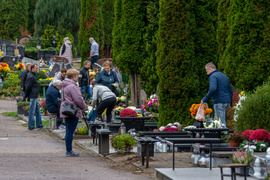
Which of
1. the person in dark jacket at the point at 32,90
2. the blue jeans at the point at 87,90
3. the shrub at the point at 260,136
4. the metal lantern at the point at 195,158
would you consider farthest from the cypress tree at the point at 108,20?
the metal lantern at the point at 195,158

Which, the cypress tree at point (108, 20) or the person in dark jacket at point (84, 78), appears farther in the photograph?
the cypress tree at point (108, 20)

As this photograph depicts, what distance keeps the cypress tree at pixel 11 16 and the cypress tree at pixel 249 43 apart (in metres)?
53.6

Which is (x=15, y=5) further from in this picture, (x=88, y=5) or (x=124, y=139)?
(x=124, y=139)

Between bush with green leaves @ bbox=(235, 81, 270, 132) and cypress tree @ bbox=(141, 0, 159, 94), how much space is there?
773 centimetres

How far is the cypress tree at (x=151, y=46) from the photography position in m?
19.1

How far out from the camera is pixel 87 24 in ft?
120

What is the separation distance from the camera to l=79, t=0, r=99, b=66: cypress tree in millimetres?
36125

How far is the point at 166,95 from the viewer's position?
1475 cm

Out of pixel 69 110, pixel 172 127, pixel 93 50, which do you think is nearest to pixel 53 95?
pixel 172 127

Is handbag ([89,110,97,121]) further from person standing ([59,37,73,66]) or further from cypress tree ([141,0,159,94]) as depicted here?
person standing ([59,37,73,66])

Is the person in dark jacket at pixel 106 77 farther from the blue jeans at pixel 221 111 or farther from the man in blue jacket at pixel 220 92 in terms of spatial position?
the blue jeans at pixel 221 111

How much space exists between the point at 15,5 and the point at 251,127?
5703cm

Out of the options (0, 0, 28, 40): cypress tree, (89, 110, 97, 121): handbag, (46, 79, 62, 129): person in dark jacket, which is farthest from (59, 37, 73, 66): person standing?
(0, 0, 28, 40): cypress tree

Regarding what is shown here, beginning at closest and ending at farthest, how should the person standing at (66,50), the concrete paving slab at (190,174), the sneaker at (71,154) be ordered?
the concrete paving slab at (190,174) < the sneaker at (71,154) < the person standing at (66,50)
